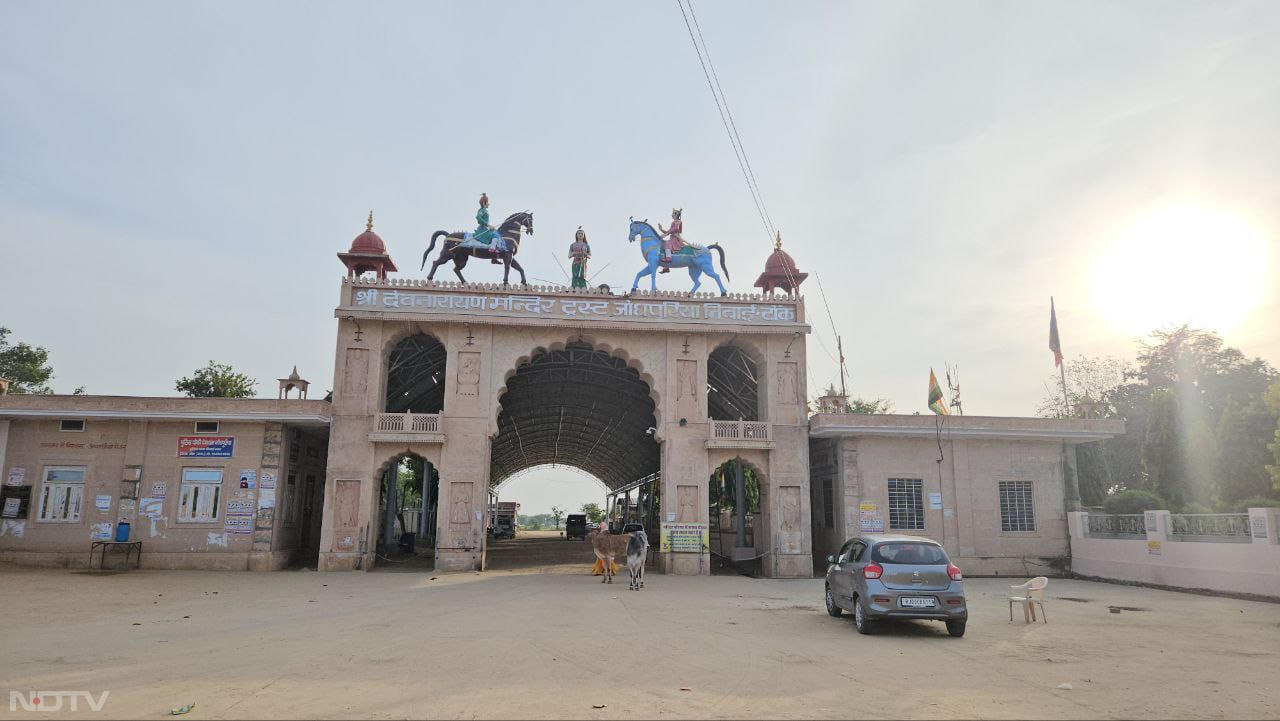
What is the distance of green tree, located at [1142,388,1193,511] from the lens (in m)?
26.9

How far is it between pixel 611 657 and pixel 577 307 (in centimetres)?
1575

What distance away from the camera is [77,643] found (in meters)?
9.98

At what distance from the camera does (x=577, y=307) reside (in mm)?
24125

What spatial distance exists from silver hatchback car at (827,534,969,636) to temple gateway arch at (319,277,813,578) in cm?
1197

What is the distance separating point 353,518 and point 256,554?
285 centimetres

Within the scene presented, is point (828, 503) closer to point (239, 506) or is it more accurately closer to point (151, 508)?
point (239, 506)

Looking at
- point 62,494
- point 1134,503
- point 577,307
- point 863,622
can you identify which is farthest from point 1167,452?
point 62,494

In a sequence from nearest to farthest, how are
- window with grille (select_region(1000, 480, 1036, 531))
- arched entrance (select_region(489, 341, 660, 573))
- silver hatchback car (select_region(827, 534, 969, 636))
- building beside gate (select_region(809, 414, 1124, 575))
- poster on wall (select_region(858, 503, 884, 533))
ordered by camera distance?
silver hatchback car (select_region(827, 534, 969, 636))
poster on wall (select_region(858, 503, 884, 533))
building beside gate (select_region(809, 414, 1124, 575))
window with grille (select_region(1000, 480, 1036, 531))
arched entrance (select_region(489, 341, 660, 573))

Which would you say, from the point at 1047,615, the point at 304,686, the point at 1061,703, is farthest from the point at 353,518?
the point at 1061,703

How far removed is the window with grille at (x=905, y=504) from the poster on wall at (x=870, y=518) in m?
0.39

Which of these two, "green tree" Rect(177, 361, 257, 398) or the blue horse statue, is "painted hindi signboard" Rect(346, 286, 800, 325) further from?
"green tree" Rect(177, 361, 257, 398)

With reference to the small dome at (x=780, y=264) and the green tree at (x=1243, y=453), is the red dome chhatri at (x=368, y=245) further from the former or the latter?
the green tree at (x=1243, y=453)

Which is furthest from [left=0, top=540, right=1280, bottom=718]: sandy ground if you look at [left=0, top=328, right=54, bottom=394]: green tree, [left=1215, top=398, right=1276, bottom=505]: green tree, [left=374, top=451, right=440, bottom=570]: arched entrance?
[left=0, top=328, right=54, bottom=394]: green tree

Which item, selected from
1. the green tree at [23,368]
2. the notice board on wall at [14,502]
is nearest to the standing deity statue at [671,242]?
the notice board on wall at [14,502]
